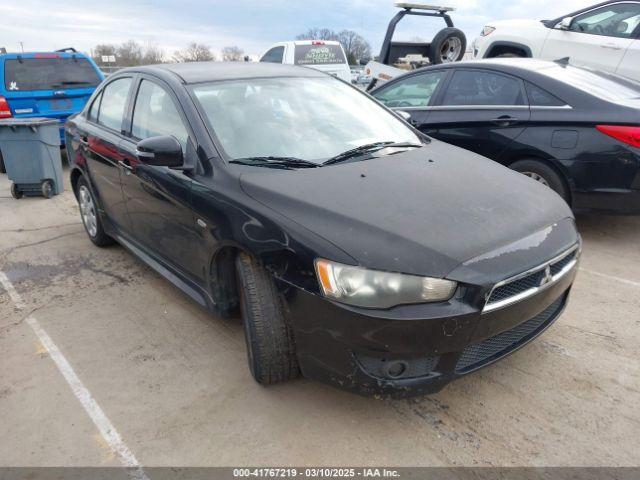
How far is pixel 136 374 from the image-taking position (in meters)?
2.85

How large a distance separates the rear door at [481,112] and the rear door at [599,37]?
2.96 m

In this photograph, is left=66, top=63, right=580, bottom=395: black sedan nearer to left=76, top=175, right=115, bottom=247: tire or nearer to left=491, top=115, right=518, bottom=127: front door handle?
left=76, top=175, right=115, bottom=247: tire

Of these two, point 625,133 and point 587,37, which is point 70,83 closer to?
point 625,133

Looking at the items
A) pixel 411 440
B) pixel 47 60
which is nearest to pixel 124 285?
pixel 411 440

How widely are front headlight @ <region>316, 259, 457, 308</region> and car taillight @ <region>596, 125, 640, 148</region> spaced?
2961 mm

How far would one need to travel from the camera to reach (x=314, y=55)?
12.1m

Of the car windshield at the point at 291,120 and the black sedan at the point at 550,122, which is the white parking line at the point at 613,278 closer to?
the black sedan at the point at 550,122

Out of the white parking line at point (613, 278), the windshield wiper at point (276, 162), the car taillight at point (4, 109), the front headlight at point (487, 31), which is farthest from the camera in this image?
the front headlight at point (487, 31)

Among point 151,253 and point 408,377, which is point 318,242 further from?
point 151,253

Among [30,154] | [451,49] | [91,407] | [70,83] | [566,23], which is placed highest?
[566,23]

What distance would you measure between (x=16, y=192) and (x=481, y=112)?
19.3ft

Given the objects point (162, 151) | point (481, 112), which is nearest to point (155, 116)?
point (162, 151)

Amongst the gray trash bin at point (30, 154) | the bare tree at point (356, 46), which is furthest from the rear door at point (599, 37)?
the bare tree at point (356, 46)

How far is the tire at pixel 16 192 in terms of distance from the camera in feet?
21.3
